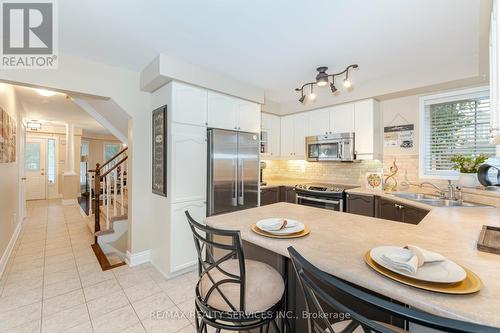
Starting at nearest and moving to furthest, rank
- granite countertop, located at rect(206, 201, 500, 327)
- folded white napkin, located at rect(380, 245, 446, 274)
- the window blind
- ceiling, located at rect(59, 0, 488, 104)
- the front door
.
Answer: granite countertop, located at rect(206, 201, 500, 327) → folded white napkin, located at rect(380, 245, 446, 274) → ceiling, located at rect(59, 0, 488, 104) → the window blind → the front door

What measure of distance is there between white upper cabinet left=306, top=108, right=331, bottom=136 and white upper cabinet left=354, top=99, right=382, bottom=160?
0.46 metres

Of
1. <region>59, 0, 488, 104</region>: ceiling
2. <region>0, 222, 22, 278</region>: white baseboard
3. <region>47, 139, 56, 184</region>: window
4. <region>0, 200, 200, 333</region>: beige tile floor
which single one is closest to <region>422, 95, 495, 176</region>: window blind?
<region>59, 0, 488, 104</region>: ceiling

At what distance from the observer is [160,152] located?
8.86 feet

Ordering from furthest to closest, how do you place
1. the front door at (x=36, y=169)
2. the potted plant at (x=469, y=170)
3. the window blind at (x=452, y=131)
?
the front door at (x=36, y=169), the window blind at (x=452, y=131), the potted plant at (x=469, y=170)

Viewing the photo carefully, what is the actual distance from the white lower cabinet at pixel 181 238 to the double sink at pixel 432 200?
2.49m

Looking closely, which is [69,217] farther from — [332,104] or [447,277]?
[447,277]

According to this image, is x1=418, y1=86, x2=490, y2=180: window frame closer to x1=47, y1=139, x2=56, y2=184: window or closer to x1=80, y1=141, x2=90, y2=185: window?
x1=47, y1=139, x2=56, y2=184: window

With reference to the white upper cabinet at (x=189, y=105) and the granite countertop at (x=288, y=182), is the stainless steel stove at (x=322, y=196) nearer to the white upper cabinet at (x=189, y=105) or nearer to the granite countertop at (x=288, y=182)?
the granite countertop at (x=288, y=182)

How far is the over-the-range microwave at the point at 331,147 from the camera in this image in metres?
3.45

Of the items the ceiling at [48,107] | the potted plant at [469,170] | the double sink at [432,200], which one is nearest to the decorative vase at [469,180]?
the potted plant at [469,170]

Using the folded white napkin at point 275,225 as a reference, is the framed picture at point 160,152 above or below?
above

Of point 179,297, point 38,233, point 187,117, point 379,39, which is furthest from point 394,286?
point 38,233

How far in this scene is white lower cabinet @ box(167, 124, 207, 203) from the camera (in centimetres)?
255

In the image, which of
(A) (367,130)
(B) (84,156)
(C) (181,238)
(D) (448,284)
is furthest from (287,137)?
(B) (84,156)
